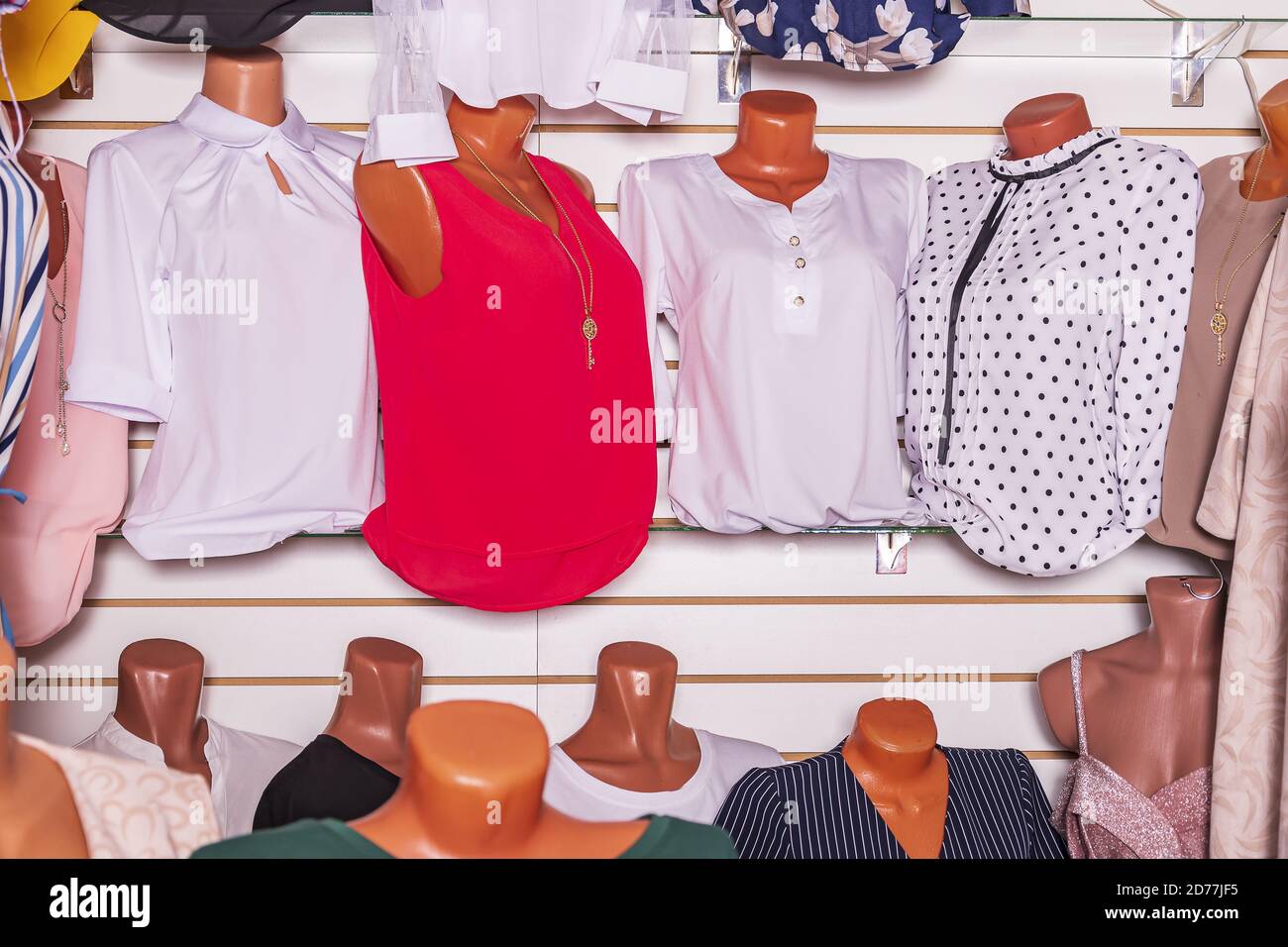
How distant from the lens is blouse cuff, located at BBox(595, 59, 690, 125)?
1.80 meters

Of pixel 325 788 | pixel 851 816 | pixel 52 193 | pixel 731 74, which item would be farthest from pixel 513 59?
pixel 851 816

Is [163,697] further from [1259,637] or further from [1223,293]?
[1223,293]

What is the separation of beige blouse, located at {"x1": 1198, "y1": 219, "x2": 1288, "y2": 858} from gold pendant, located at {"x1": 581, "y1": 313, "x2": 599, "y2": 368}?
1.09m

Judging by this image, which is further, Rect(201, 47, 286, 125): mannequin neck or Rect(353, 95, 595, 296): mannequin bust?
Rect(201, 47, 286, 125): mannequin neck

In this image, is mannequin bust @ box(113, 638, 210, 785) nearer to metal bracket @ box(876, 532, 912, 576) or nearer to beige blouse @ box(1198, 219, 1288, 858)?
metal bracket @ box(876, 532, 912, 576)

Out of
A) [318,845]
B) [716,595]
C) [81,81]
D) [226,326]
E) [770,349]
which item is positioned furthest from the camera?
[716,595]

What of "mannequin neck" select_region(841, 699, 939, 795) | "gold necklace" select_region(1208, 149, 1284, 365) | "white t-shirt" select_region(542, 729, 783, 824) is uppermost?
"gold necklace" select_region(1208, 149, 1284, 365)

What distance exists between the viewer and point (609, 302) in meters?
1.94

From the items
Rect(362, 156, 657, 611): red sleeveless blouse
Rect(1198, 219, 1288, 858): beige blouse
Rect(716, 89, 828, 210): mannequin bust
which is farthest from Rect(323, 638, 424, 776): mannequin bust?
Rect(1198, 219, 1288, 858): beige blouse

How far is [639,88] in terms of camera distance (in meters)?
1.81

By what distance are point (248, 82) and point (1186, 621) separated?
1.86 metres

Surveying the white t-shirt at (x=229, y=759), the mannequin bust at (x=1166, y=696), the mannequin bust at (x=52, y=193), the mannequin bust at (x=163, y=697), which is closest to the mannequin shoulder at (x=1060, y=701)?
the mannequin bust at (x=1166, y=696)

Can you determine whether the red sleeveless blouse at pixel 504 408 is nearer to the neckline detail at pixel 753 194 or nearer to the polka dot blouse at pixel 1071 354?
the neckline detail at pixel 753 194
